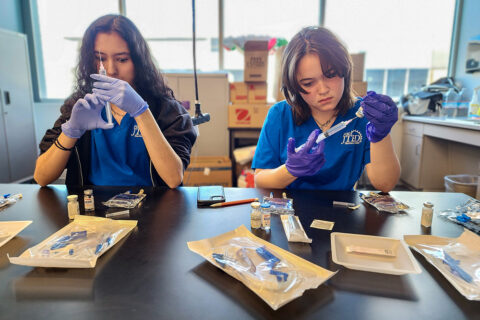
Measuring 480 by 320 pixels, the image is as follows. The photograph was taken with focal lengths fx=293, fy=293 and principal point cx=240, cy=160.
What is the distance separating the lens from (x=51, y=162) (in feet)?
3.38

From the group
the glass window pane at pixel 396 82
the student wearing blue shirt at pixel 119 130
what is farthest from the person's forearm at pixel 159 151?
the glass window pane at pixel 396 82

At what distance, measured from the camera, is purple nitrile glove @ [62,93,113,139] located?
0.95m

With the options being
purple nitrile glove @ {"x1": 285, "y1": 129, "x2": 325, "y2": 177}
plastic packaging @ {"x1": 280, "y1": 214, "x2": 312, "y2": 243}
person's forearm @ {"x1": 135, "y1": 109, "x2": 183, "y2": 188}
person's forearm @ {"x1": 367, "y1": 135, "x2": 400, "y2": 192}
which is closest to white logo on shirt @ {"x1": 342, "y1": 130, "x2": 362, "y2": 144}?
person's forearm @ {"x1": 367, "y1": 135, "x2": 400, "y2": 192}

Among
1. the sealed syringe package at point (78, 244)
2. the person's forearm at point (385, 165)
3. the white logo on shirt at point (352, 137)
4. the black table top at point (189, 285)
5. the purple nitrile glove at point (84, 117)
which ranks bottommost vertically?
the black table top at point (189, 285)

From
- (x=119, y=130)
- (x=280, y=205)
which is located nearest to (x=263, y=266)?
(x=280, y=205)

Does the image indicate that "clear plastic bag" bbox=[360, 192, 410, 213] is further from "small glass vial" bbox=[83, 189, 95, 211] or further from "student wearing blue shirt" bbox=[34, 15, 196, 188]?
"small glass vial" bbox=[83, 189, 95, 211]

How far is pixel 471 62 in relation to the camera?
2926 mm

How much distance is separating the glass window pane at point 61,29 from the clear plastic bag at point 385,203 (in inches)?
150

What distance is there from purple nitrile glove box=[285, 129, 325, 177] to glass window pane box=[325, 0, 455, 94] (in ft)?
9.69

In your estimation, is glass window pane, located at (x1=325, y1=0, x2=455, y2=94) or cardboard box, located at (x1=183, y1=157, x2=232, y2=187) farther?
glass window pane, located at (x1=325, y1=0, x2=455, y2=94)

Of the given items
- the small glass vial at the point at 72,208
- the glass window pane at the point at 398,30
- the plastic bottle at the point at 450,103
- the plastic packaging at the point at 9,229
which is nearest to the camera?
the plastic packaging at the point at 9,229

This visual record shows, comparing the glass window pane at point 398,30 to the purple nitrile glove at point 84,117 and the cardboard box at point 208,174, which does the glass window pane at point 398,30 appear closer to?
the cardboard box at point 208,174

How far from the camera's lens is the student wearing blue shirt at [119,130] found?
102 cm

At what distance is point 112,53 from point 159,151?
0.42m
